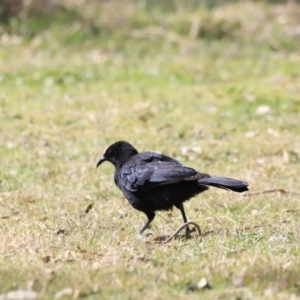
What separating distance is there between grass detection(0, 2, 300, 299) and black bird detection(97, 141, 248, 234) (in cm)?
26

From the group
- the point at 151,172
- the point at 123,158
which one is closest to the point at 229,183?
the point at 151,172

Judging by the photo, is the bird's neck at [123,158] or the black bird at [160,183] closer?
the black bird at [160,183]

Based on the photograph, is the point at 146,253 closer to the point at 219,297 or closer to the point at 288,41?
the point at 219,297

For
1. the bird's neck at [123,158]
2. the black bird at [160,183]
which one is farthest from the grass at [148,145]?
the bird's neck at [123,158]

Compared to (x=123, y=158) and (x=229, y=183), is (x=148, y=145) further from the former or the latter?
(x=229, y=183)

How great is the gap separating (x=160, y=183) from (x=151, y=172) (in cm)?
14

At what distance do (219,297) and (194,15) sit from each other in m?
13.5

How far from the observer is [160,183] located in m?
5.60

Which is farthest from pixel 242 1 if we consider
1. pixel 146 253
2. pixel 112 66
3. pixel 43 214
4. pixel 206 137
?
pixel 146 253

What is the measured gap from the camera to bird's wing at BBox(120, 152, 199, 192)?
555cm

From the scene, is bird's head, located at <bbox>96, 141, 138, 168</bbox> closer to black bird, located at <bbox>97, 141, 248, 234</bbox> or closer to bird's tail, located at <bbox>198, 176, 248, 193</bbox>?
black bird, located at <bbox>97, 141, 248, 234</bbox>

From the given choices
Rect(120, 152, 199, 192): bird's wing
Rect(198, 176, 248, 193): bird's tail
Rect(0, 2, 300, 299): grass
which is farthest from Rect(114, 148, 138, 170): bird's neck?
Rect(198, 176, 248, 193): bird's tail

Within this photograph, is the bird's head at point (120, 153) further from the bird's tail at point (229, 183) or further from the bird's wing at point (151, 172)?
the bird's tail at point (229, 183)

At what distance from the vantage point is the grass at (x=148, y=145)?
→ 4.21 meters
